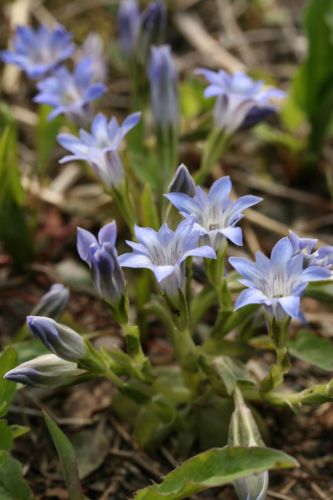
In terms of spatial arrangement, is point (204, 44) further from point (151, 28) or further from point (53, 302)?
point (53, 302)

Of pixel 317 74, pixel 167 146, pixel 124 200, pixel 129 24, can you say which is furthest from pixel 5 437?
pixel 317 74

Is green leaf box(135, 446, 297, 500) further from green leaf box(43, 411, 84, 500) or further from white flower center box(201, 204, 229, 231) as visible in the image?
white flower center box(201, 204, 229, 231)

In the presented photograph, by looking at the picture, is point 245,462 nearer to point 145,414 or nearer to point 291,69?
point 145,414

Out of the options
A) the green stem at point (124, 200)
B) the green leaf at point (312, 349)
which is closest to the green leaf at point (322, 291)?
the green leaf at point (312, 349)

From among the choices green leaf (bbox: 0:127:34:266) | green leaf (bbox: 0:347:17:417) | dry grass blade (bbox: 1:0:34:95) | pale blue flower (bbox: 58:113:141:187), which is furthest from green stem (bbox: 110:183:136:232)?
dry grass blade (bbox: 1:0:34:95)

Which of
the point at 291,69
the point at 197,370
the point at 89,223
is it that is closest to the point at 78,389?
the point at 197,370

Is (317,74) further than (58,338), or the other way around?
(317,74)
